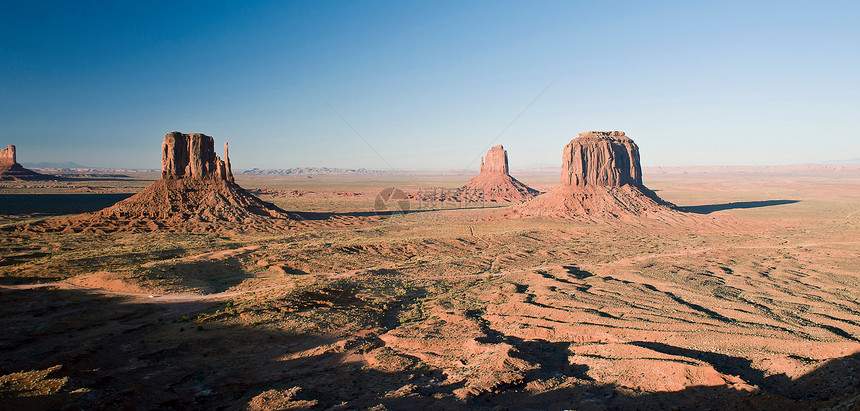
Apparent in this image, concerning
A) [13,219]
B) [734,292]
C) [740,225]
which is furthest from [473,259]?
[13,219]

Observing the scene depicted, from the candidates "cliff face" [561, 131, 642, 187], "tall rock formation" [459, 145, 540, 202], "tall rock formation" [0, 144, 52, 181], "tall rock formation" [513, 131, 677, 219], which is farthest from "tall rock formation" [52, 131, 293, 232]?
"tall rock formation" [0, 144, 52, 181]

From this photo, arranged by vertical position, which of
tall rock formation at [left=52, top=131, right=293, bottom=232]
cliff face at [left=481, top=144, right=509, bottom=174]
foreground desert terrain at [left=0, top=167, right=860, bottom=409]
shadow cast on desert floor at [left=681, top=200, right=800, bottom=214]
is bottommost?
foreground desert terrain at [left=0, top=167, right=860, bottom=409]

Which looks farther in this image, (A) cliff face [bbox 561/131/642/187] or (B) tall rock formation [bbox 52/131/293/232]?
(A) cliff face [bbox 561/131/642/187]

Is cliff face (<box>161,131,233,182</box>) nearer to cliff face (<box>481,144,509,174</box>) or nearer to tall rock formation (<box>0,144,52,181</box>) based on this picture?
cliff face (<box>481,144,509,174</box>)

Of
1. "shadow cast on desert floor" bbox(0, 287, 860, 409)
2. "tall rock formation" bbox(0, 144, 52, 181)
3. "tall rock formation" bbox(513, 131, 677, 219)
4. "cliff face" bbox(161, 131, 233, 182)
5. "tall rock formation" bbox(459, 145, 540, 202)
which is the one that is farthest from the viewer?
"tall rock formation" bbox(0, 144, 52, 181)

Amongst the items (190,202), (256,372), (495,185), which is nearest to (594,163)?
(495,185)

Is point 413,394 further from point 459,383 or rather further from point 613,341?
point 613,341

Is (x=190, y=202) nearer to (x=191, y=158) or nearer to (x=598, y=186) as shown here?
(x=191, y=158)
